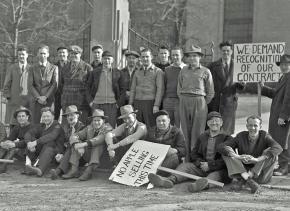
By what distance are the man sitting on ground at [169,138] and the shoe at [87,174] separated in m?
1.19

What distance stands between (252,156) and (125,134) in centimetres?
240

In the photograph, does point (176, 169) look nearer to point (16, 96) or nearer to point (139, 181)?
point (139, 181)

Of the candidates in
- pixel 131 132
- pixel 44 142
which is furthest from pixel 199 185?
pixel 44 142

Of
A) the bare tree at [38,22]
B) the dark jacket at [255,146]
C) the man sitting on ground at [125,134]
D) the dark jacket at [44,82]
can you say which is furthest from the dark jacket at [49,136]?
the bare tree at [38,22]

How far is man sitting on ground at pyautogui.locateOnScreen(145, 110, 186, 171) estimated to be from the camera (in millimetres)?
8617

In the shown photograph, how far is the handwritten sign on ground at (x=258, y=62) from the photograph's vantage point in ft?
30.7

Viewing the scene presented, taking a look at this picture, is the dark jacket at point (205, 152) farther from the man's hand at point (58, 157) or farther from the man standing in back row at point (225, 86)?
the man's hand at point (58, 157)

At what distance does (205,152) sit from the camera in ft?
27.7

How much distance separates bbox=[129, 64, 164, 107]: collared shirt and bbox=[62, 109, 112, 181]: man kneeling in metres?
0.92

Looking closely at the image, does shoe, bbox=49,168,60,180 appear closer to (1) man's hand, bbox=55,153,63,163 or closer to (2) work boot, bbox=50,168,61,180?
(2) work boot, bbox=50,168,61,180

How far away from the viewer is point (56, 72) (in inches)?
417

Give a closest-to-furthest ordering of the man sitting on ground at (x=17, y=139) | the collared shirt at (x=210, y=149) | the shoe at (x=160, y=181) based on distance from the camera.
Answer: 1. the shoe at (x=160, y=181)
2. the collared shirt at (x=210, y=149)
3. the man sitting on ground at (x=17, y=139)

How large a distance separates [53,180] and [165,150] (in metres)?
→ 1.99

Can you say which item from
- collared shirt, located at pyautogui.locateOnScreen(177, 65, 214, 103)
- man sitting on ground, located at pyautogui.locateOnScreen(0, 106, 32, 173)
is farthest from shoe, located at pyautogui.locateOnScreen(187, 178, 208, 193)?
man sitting on ground, located at pyautogui.locateOnScreen(0, 106, 32, 173)
